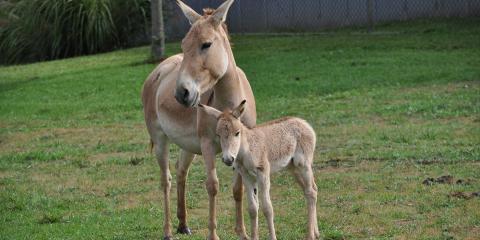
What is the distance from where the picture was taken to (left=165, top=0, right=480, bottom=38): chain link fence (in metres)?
23.3

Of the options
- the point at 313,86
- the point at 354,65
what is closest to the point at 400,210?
the point at 313,86

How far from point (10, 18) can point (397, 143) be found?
15605 mm

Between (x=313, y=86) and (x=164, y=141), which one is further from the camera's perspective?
(x=313, y=86)

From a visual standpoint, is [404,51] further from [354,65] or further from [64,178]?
[64,178]

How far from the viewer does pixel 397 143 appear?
12727 mm

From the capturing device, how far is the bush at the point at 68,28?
24.5 metres

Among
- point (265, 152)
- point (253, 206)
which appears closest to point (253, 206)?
point (253, 206)

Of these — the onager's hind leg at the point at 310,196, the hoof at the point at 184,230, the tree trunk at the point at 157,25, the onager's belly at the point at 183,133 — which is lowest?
the tree trunk at the point at 157,25

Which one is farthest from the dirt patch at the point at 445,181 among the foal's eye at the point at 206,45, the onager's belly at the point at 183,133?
the foal's eye at the point at 206,45

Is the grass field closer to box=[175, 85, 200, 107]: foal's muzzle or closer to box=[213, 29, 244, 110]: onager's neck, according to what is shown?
box=[213, 29, 244, 110]: onager's neck

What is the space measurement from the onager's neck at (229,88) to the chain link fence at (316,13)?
15.2m

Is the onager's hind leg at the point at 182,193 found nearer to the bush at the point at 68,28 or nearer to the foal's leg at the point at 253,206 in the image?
the foal's leg at the point at 253,206

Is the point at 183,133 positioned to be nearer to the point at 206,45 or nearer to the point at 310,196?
the point at 206,45

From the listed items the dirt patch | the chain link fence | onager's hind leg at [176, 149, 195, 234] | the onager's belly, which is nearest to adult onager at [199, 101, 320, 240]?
the onager's belly
